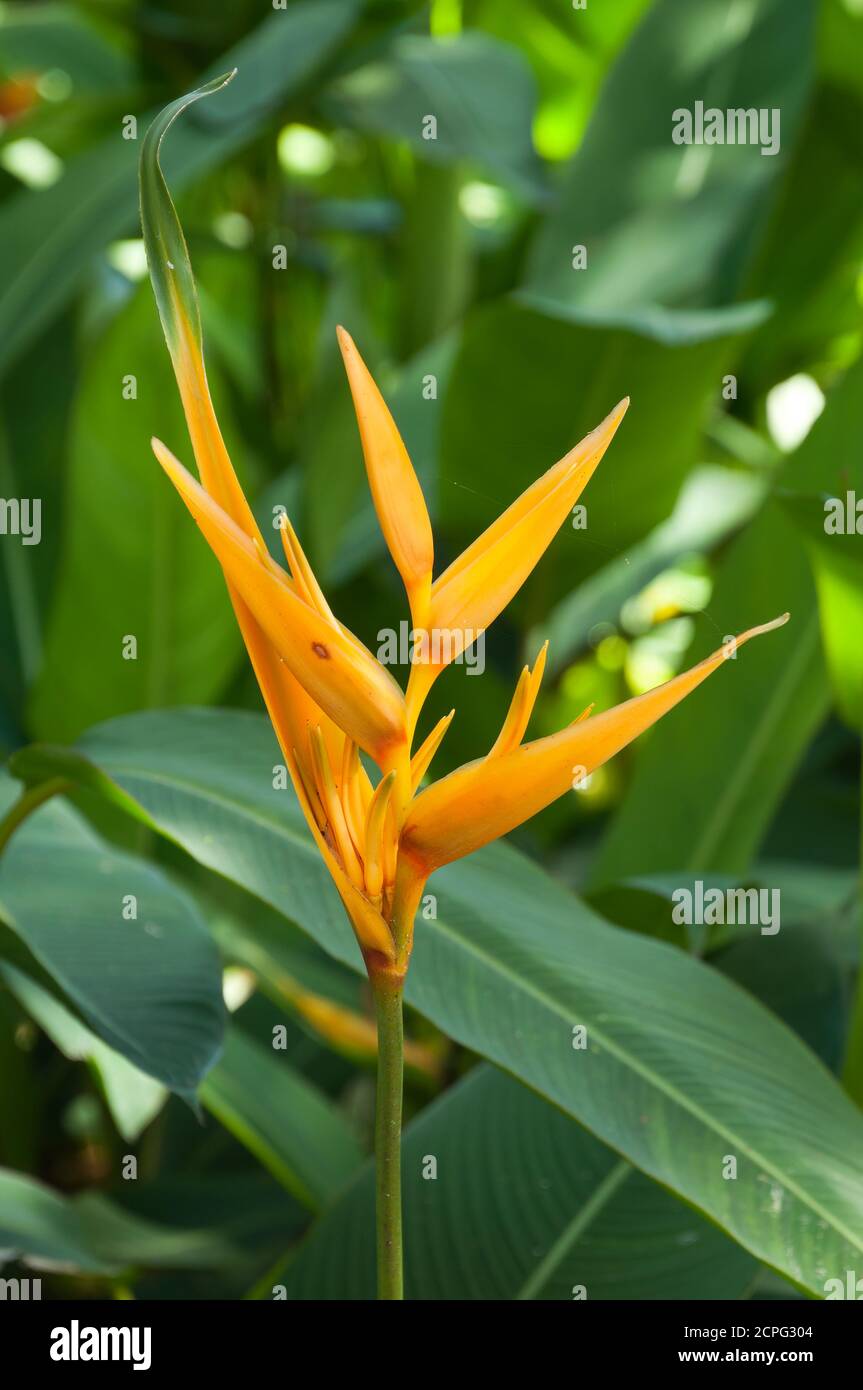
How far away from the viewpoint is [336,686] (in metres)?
0.23

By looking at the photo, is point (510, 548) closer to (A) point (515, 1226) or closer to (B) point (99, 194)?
(A) point (515, 1226)

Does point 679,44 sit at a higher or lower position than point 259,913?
higher

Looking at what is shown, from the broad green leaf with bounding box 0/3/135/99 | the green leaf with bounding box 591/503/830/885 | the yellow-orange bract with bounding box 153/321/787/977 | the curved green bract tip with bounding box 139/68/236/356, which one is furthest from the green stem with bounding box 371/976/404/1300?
the broad green leaf with bounding box 0/3/135/99

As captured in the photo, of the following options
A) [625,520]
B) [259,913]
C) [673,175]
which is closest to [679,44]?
[673,175]

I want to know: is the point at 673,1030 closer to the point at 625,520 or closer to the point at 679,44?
the point at 625,520

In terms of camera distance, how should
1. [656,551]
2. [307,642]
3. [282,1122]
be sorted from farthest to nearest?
[656,551] < [282,1122] < [307,642]

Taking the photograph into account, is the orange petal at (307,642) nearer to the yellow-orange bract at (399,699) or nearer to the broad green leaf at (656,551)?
the yellow-orange bract at (399,699)

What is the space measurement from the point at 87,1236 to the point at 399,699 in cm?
34

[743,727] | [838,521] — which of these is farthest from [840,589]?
[743,727]

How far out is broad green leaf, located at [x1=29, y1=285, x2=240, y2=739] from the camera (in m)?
0.66

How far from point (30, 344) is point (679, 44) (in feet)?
1.45

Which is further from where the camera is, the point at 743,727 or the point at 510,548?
the point at 743,727

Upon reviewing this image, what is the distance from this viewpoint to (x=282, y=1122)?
0.57 meters

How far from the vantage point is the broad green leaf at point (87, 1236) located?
44 centimetres
